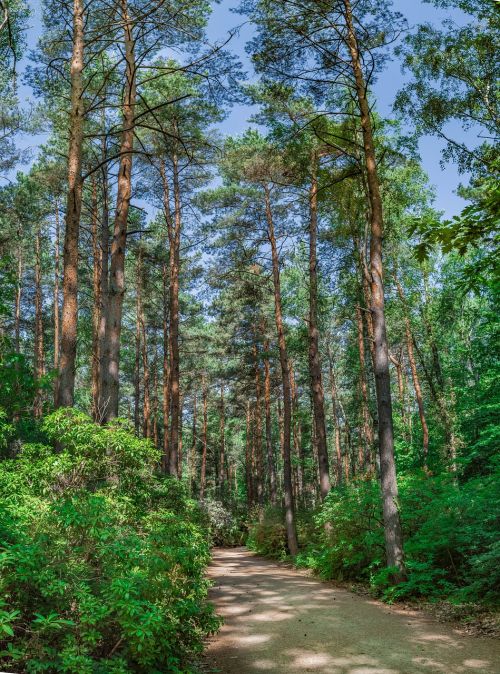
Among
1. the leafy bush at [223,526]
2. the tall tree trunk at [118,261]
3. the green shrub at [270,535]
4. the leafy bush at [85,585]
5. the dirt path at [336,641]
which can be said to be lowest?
the leafy bush at [223,526]

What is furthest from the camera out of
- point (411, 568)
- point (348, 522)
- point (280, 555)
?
point (280, 555)

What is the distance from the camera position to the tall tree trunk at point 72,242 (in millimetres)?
7610

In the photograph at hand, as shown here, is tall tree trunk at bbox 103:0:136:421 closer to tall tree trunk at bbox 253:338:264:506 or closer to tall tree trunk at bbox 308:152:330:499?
tall tree trunk at bbox 308:152:330:499

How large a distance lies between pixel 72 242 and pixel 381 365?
225 inches

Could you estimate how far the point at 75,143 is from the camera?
8.41m

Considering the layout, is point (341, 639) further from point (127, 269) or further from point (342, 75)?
point (127, 269)

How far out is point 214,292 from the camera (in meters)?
20.4

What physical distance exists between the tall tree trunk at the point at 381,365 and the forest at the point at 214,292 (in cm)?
4

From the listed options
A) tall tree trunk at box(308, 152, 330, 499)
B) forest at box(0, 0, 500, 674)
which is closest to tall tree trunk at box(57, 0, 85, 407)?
forest at box(0, 0, 500, 674)

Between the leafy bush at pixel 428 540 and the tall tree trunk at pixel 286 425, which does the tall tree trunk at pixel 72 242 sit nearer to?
the leafy bush at pixel 428 540

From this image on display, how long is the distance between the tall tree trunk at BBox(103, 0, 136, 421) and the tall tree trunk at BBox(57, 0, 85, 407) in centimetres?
68

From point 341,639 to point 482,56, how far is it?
12.5m

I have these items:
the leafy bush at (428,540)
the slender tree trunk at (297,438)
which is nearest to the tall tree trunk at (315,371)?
the leafy bush at (428,540)

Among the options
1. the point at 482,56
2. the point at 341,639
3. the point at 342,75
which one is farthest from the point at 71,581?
the point at 482,56
